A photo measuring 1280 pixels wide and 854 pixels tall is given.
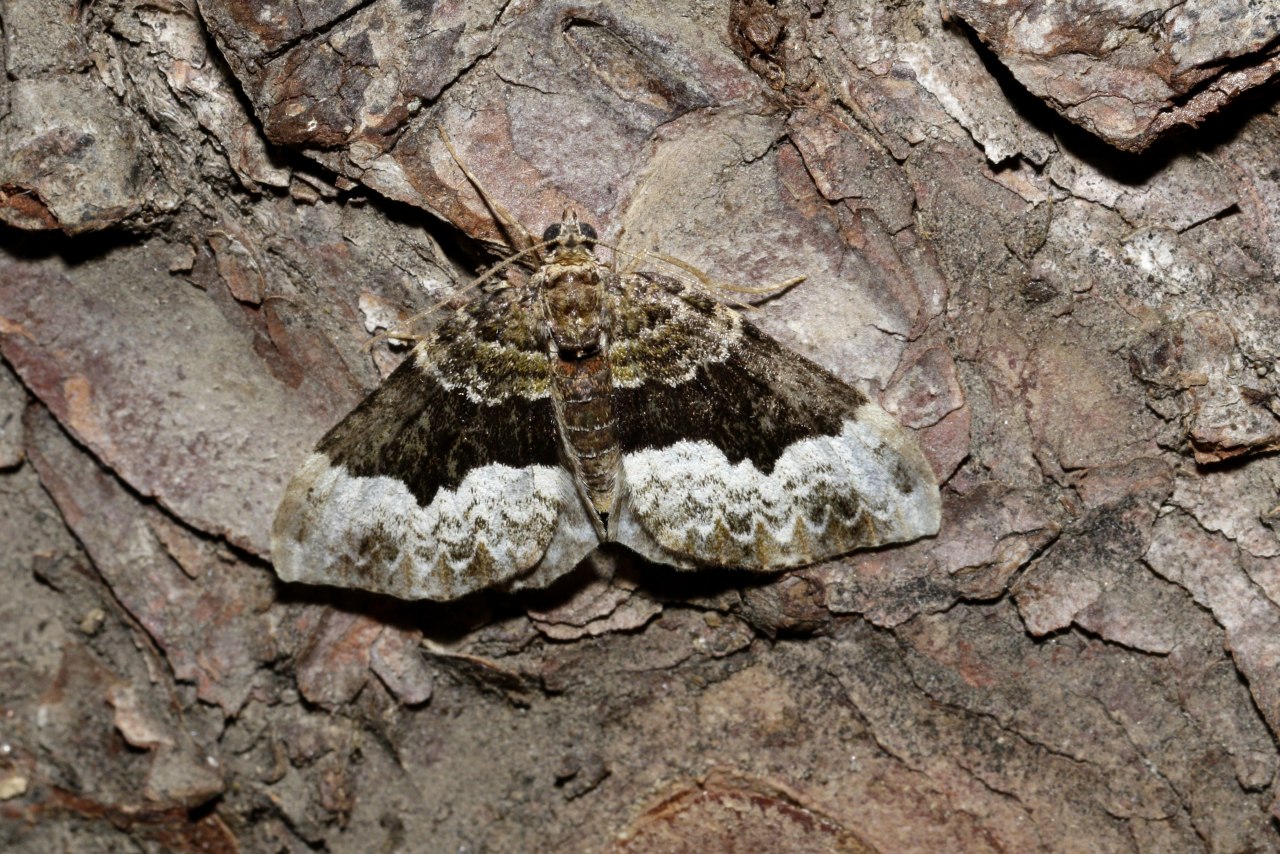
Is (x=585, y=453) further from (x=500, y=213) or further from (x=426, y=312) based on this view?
(x=500, y=213)

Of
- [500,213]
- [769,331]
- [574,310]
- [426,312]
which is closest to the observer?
[500,213]

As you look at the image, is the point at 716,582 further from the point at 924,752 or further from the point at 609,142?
the point at 609,142

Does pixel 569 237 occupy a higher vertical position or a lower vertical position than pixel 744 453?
higher

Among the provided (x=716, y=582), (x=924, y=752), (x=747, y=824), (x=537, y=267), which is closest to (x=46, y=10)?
(x=537, y=267)

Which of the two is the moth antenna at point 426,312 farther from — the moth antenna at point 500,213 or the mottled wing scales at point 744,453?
the mottled wing scales at point 744,453

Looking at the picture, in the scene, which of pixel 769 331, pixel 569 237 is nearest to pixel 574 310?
pixel 569 237

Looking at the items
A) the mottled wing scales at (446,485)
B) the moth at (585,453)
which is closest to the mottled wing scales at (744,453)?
the moth at (585,453)
